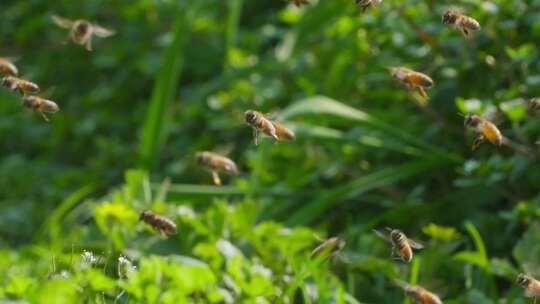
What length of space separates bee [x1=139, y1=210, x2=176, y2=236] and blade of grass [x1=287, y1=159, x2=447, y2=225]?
3.46 ft

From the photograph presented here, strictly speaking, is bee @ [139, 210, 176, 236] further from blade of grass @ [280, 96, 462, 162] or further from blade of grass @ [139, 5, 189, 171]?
blade of grass @ [139, 5, 189, 171]

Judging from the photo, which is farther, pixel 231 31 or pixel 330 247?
pixel 231 31

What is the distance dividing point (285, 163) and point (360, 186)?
1.95 ft

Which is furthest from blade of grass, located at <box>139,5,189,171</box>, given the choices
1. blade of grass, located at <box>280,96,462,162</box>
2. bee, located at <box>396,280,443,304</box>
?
bee, located at <box>396,280,443,304</box>

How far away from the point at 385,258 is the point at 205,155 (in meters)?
0.74

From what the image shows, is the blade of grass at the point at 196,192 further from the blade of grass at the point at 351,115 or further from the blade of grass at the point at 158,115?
the blade of grass at the point at 158,115

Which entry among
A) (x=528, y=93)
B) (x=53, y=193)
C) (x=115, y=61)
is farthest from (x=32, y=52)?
(x=528, y=93)

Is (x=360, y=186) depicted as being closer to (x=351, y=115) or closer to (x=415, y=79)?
(x=351, y=115)

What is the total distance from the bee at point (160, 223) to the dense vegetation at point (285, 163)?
11 cm

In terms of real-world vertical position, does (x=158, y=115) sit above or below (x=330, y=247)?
below

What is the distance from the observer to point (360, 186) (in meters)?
4.14

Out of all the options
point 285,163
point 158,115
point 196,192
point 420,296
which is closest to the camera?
point 420,296

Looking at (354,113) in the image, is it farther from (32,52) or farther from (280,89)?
(32,52)

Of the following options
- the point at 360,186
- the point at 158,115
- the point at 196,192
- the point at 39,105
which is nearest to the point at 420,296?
the point at 39,105
